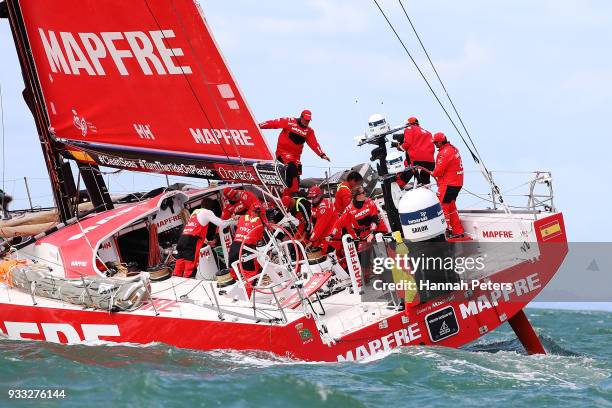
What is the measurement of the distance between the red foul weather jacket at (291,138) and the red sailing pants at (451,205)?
2350 mm

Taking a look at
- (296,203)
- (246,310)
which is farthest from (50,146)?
(246,310)

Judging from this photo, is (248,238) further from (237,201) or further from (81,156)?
(81,156)

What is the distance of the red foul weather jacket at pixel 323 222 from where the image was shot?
40.0ft

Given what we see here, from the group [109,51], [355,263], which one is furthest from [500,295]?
[109,51]

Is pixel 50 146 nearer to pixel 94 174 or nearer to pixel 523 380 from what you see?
pixel 94 174

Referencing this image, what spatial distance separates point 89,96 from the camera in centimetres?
1291

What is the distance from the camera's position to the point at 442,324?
34.9 ft

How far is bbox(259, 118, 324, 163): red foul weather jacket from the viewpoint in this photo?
1348 cm

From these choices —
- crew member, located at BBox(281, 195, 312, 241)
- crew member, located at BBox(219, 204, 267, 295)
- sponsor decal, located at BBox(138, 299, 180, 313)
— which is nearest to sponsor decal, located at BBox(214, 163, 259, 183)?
crew member, located at BBox(219, 204, 267, 295)

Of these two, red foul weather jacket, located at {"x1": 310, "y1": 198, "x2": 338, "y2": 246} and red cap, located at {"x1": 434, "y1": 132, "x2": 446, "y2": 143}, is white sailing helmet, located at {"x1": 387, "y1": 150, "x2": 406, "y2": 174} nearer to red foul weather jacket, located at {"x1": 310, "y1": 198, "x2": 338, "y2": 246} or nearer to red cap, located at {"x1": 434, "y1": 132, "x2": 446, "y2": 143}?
red cap, located at {"x1": 434, "y1": 132, "x2": 446, "y2": 143}

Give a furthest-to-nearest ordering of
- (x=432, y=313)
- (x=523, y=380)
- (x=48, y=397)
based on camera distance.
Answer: (x=432, y=313) → (x=523, y=380) → (x=48, y=397)

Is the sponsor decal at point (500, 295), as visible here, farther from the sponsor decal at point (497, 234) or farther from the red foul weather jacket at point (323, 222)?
the red foul weather jacket at point (323, 222)

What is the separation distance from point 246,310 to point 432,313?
5.33 ft

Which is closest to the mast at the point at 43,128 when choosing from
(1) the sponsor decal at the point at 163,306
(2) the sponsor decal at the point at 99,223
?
(2) the sponsor decal at the point at 99,223
